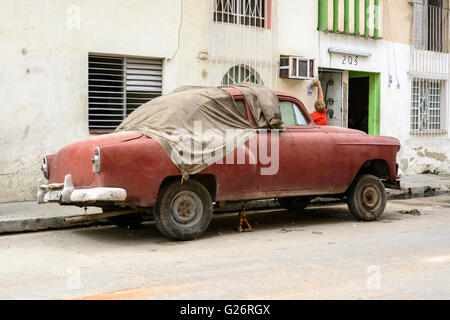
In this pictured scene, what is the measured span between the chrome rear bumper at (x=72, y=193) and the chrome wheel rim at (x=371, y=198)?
4.04m

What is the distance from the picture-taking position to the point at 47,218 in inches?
352

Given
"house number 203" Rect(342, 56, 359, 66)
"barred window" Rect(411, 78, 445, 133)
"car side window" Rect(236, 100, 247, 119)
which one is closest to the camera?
"car side window" Rect(236, 100, 247, 119)

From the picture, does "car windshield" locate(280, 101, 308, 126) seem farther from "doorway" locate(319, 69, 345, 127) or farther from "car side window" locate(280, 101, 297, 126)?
"doorway" locate(319, 69, 345, 127)

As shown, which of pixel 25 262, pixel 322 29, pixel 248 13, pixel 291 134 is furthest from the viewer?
pixel 322 29

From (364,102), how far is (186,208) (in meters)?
11.5

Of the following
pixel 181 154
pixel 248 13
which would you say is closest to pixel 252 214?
pixel 181 154

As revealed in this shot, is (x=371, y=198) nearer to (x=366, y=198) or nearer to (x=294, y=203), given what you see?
(x=366, y=198)

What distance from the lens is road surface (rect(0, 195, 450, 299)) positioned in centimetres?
522

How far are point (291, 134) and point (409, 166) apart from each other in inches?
381

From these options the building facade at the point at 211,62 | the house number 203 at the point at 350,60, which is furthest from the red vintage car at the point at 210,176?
the house number 203 at the point at 350,60

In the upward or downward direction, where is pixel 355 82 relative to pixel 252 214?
upward

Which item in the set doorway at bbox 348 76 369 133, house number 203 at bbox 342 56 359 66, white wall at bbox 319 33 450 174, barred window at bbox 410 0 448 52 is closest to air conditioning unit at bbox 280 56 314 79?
house number 203 at bbox 342 56 359 66

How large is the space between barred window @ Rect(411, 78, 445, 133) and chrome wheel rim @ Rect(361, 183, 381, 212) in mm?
8574

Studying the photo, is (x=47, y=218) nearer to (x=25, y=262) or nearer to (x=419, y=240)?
(x=25, y=262)
